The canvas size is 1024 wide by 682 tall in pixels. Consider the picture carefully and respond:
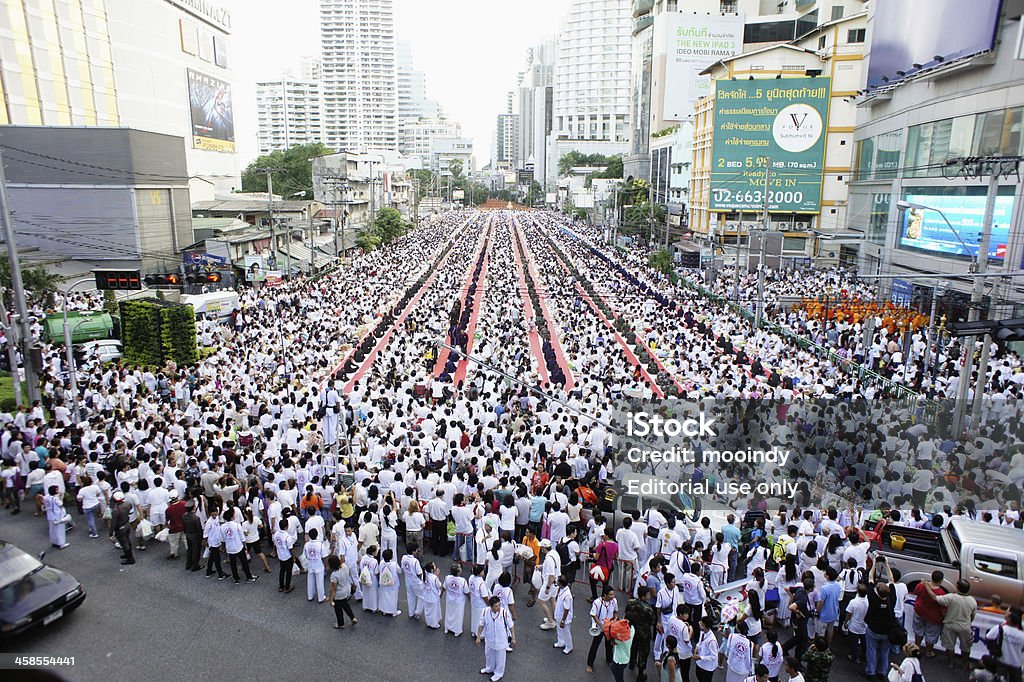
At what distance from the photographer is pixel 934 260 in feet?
81.5

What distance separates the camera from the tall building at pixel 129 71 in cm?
3528

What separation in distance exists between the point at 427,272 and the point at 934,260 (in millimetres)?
25287

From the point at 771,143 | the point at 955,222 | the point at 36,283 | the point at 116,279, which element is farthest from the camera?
the point at 771,143

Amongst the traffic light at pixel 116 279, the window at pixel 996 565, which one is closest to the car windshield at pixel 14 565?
the window at pixel 996 565

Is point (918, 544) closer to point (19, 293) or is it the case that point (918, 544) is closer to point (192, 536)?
point (192, 536)

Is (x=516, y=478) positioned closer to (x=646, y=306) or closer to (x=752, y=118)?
(x=646, y=306)

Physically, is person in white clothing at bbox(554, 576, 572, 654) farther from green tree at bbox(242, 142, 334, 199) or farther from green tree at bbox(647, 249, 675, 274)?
green tree at bbox(242, 142, 334, 199)

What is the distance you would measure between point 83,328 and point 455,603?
57.9 feet

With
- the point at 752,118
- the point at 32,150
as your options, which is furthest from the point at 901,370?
the point at 32,150

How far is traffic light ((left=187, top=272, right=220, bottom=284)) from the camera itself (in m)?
28.7

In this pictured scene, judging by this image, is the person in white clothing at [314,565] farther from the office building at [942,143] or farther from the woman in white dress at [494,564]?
the office building at [942,143]

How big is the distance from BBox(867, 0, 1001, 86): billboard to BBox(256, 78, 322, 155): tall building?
139 m

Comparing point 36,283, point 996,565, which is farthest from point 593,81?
point 996,565

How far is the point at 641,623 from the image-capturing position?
22.1 feet
